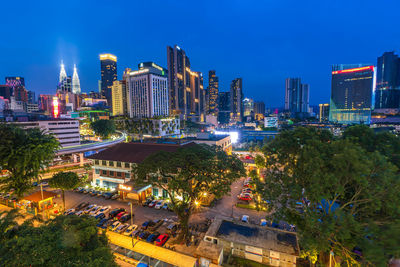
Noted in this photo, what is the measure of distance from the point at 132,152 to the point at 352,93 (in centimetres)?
20279

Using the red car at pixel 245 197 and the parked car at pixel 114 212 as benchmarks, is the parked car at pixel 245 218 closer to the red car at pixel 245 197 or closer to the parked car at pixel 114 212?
the red car at pixel 245 197

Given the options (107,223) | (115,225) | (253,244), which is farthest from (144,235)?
(253,244)

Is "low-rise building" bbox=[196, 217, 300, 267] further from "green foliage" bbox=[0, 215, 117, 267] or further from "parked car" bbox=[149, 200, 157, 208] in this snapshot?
"parked car" bbox=[149, 200, 157, 208]

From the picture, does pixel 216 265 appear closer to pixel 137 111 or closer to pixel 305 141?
pixel 305 141

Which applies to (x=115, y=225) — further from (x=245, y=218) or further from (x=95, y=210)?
(x=245, y=218)

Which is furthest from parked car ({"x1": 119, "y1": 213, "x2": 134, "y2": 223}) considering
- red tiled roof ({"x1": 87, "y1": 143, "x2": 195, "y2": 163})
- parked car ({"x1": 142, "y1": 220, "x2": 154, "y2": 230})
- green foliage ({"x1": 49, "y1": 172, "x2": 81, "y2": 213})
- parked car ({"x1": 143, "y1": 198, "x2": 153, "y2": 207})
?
red tiled roof ({"x1": 87, "y1": 143, "x2": 195, "y2": 163})

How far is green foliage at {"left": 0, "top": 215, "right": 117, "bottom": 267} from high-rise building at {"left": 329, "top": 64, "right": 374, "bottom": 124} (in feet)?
670

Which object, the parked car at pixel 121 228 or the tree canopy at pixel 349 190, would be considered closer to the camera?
the tree canopy at pixel 349 190

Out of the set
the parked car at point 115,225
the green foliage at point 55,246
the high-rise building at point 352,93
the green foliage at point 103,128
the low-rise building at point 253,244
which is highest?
the high-rise building at point 352,93

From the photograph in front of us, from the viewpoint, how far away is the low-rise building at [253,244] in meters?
17.5

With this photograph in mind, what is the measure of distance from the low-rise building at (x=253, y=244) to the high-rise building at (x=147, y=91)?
148 meters

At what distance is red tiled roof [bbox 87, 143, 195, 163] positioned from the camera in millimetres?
37375

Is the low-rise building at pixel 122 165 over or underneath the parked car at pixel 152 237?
over

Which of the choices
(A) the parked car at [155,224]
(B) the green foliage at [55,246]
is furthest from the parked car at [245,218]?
Result: (B) the green foliage at [55,246]
